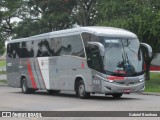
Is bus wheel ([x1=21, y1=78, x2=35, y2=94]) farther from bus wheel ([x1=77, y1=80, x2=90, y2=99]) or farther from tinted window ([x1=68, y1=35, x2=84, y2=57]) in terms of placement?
bus wheel ([x1=77, y1=80, x2=90, y2=99])

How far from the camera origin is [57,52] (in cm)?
2697

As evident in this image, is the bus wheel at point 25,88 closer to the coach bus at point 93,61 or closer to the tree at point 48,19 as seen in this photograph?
the coach bus at point 93,61

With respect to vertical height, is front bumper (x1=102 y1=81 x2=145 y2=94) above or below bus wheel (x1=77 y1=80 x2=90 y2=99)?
above

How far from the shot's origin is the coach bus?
22.6m

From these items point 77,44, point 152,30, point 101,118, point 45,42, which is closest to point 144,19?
point 152,30

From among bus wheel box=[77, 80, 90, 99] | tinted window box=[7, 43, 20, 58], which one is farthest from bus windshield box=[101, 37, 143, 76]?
tinted window box=[7, 43, 20, 58]

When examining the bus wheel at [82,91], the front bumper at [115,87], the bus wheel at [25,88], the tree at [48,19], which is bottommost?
the bus wheel at [25,88]

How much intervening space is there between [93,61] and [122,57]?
142 centimetres

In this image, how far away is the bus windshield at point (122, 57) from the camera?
2270cm

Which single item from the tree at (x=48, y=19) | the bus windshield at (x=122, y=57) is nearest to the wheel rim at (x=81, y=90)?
the bus windshield at (x=122, y=57)

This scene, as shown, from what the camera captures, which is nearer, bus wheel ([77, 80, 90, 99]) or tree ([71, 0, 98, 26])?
bus wheel ([77, 80, 90, 99])

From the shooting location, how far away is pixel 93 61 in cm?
2317

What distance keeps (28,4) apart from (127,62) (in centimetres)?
2950

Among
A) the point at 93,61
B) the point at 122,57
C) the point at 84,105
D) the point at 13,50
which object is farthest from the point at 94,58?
the point at 13,50
